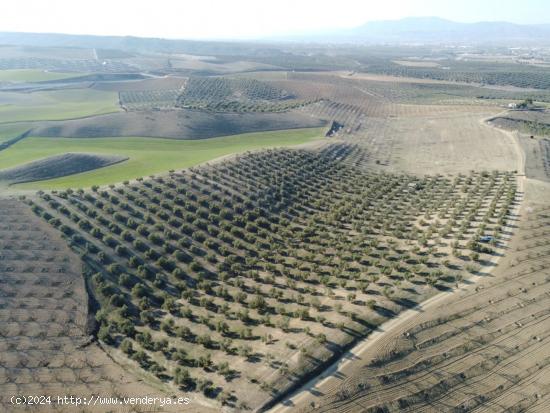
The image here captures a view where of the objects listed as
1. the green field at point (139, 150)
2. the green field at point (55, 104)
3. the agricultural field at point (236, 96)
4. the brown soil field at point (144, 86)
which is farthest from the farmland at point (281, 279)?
the brown soil field at point (144, 86)

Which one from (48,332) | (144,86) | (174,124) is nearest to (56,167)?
(174,124)

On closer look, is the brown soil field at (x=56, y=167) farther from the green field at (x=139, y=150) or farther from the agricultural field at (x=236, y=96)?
the agricultural field at (x=236, y=96)

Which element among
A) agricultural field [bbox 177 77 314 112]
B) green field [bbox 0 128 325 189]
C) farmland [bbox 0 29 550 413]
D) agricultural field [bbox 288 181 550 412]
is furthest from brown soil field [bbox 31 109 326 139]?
agricultural field [bbox 288 181 550 412]

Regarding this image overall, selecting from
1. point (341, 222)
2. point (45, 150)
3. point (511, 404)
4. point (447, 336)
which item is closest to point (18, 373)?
point (447, 336)

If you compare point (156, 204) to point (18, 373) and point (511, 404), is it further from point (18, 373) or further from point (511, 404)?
point (511, 404)

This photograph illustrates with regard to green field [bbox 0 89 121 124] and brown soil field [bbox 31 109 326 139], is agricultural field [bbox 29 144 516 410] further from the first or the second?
green field [bbox 0 89 121 124]
